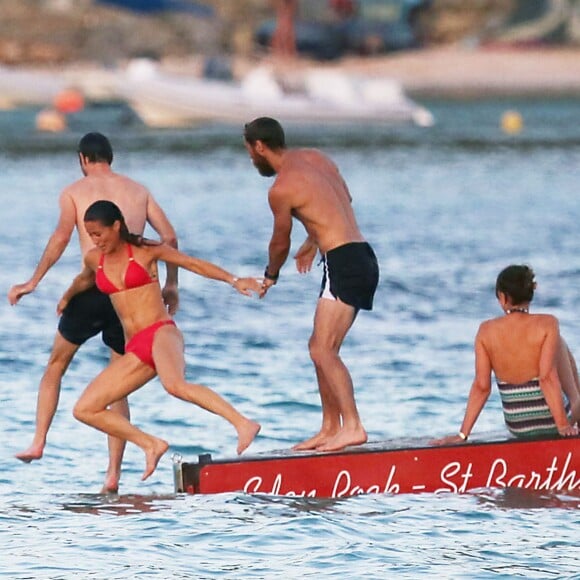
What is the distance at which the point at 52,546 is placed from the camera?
31.2 feet

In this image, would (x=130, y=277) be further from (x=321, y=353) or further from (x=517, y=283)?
(x=517, y=283)

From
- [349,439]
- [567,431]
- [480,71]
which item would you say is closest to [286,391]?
[349,439]

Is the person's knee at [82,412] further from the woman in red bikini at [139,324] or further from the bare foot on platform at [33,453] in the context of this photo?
the bare foot on platform at [33,453]

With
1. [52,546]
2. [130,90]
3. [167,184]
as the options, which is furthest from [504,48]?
[52,546]

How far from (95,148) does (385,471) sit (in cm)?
235

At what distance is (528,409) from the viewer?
1005 centimetres

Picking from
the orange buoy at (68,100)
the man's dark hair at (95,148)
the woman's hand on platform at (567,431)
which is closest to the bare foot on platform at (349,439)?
the woman's hand on platform at (567,431)

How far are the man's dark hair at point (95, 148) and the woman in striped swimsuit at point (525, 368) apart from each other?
2.26 metres

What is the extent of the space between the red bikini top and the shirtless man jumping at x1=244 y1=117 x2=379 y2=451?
2.21ft

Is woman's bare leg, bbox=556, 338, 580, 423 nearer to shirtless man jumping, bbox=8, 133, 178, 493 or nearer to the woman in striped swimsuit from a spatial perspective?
the woman in striped swimsuit

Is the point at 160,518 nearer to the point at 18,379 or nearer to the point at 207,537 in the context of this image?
the point at 207,537

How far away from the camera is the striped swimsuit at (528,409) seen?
9.99 meters

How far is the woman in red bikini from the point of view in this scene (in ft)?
32.1

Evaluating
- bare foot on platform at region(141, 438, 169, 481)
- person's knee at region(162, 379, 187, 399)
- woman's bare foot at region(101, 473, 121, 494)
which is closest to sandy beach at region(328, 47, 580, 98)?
woman's bare foot at region(101, 473, 121, 494)
